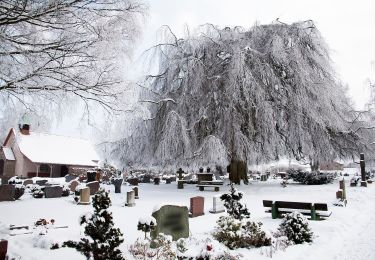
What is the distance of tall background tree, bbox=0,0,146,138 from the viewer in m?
6.58

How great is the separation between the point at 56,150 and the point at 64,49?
3784cm

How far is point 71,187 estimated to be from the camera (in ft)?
74.7

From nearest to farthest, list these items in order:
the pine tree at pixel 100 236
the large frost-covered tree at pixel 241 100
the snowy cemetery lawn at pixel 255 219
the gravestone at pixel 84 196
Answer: the pine tree at pixel 100 236 → the snowy cemetery lawn at pixel 255 219 → the gravestone at pixel 84 196 → the large frost-covered tree at pixel 241 100

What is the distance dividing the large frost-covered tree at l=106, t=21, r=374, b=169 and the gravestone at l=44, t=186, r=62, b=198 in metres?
Answer: 4.40

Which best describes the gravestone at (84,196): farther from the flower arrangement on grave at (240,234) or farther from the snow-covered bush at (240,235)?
the snow-covered bush at (240,235)

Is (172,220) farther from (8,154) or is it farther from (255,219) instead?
(8,154)

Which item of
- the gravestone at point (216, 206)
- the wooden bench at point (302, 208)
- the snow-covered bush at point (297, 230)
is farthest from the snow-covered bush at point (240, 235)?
the gravestone at point (216, 206)

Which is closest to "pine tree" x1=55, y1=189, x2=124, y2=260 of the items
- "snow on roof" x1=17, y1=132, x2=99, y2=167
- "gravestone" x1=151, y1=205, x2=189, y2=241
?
"gravestone" x1=151, y1=205, x2=189, y2=241

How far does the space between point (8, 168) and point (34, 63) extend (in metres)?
36.5

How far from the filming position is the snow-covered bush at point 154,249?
6414mm

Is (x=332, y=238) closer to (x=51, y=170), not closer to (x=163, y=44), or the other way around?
(x=163, y=44)

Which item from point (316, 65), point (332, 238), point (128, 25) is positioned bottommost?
point (332, 238)

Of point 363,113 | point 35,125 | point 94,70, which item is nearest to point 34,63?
point 94,70

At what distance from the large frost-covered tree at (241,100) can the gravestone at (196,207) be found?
4478 mm
